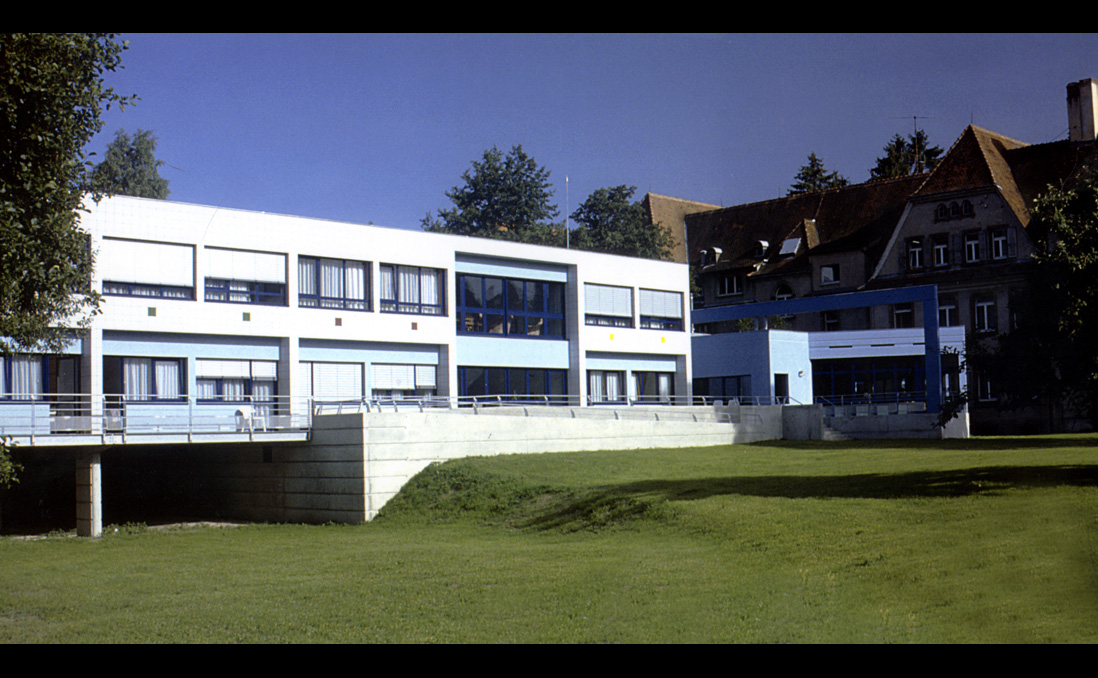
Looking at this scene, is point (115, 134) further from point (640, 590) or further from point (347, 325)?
point (640, 590)

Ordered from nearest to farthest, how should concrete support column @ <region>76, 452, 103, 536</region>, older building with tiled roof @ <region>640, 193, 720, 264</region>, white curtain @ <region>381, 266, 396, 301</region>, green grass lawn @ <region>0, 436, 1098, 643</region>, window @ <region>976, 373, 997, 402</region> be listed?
green grass lawn @ <region>0, 436, 1098, 643</region> < concrete support column @ <region>76, 452, 103, 536</region> < white curtain @ <region>381, 266, 396, 301</region> < window @ <region>976, 373, 997, 402</region> < older building with tiled roof @ <region>640, 193, 720, 264</region>

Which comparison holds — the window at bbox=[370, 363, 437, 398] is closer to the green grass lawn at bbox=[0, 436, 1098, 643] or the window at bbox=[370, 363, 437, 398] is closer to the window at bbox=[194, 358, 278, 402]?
the window at bbox=[194, 358, 278, 402]

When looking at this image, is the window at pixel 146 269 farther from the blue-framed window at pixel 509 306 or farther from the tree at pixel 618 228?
the tree at pixel 618 228

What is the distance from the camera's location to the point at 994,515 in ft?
59.4

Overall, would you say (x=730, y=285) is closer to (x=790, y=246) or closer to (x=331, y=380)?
(x=790, y=246)

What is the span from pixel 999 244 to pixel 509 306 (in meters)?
27.7

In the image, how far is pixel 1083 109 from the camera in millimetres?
58250

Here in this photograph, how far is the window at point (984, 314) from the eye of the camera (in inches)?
2235

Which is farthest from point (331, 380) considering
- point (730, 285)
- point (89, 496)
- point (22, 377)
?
→ point (730, 285)

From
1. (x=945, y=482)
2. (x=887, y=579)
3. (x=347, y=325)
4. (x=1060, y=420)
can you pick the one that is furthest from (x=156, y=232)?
(x=1060, y=420)

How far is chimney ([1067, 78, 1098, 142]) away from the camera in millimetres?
57875

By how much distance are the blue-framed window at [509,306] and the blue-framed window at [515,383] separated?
153 cm

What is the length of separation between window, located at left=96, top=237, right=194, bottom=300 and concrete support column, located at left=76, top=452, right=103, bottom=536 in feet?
24.4

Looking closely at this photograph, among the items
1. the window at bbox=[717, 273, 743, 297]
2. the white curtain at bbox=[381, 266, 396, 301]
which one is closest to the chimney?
the window at bbox=[717, 273, 743, 297]
